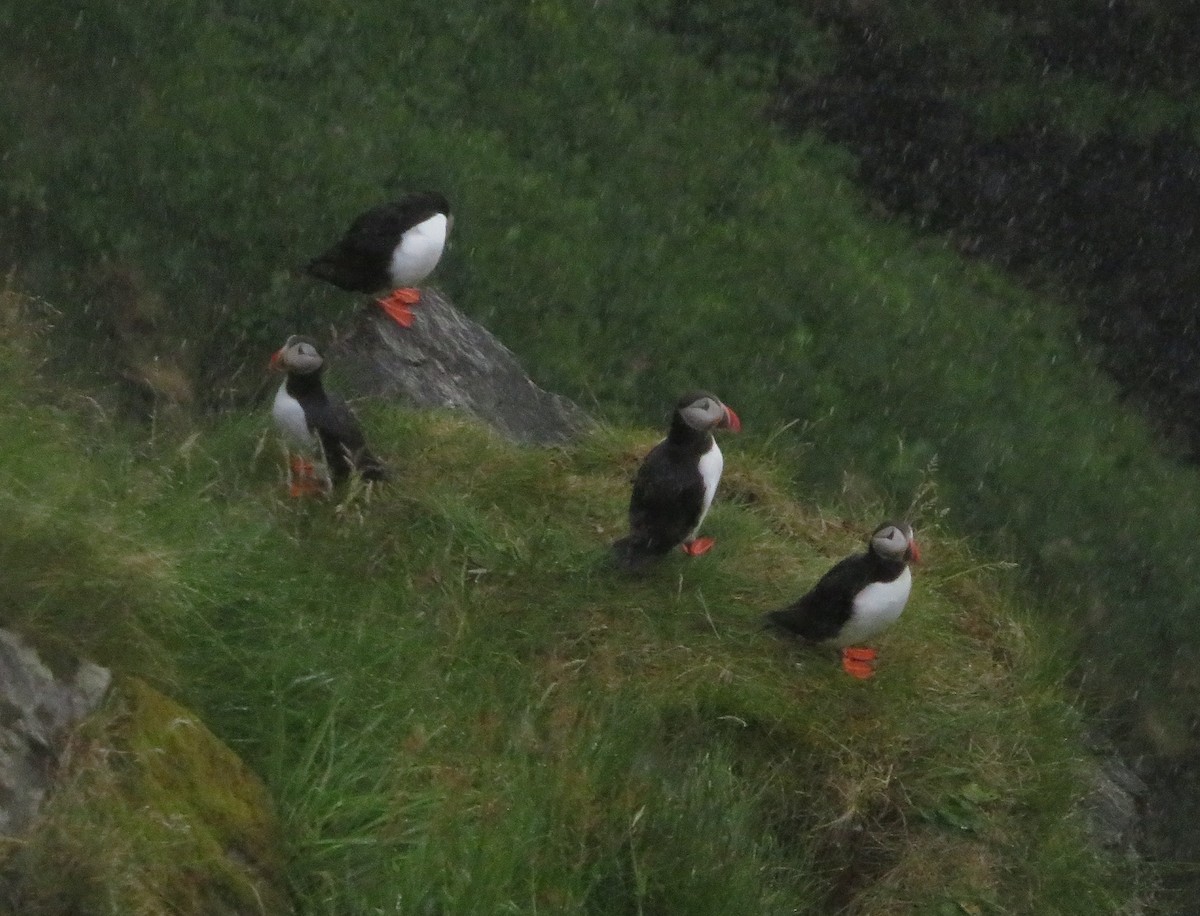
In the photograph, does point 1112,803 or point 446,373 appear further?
point 446,373

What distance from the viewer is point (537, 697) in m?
4.48

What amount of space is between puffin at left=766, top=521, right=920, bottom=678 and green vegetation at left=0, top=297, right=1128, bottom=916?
0.10 meters

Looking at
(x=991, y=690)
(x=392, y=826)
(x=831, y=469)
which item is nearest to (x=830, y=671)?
(x=991, y=690)

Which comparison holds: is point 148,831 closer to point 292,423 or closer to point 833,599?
point 833,599

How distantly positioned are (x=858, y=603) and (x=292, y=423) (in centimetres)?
223

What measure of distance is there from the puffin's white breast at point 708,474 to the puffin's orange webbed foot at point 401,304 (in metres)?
2.12

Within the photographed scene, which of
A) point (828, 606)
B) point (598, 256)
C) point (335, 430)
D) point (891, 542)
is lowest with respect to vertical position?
point (598, 256)

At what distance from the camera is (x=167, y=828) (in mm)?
3088

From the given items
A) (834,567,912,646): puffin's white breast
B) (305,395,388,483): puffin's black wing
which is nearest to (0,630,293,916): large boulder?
(305,395,388,483): puffin's black wing

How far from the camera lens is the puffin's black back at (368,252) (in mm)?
6988

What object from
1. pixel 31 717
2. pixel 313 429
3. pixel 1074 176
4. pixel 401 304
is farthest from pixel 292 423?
pixel 1074 176

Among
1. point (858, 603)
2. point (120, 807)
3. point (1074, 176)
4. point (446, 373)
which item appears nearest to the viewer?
point (120, 807)

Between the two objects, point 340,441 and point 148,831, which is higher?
point 148,831

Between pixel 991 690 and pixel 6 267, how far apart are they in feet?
19.7
